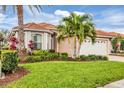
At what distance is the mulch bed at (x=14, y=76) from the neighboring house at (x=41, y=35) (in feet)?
35.5

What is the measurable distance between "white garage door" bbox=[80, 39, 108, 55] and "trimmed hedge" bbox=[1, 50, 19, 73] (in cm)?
1274

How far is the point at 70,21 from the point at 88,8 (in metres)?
2.49

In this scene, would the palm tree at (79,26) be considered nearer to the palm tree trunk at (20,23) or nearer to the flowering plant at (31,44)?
the flowering plant at (31,44)

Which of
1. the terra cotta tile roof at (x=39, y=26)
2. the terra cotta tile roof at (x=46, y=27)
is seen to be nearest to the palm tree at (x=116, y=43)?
the terra cotta tile roof at (x=46, y=27)

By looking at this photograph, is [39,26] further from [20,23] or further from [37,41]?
[20,23]

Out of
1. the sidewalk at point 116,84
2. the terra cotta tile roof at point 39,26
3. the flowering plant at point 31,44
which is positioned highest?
the terra cotta tile roof at point 39,26

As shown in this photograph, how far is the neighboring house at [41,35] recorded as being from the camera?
25406 millimetres

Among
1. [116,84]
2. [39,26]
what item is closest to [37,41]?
[39,26]

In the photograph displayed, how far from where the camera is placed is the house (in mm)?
25484

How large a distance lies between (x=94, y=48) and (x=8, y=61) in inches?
564

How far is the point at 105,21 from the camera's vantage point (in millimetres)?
25438

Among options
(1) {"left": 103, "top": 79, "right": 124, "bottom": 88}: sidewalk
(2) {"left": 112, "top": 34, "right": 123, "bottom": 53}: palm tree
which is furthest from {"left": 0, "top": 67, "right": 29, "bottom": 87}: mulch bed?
(2) {"left": 112, "top": 34, "right": 123, "bottom": 53}: palm tree
